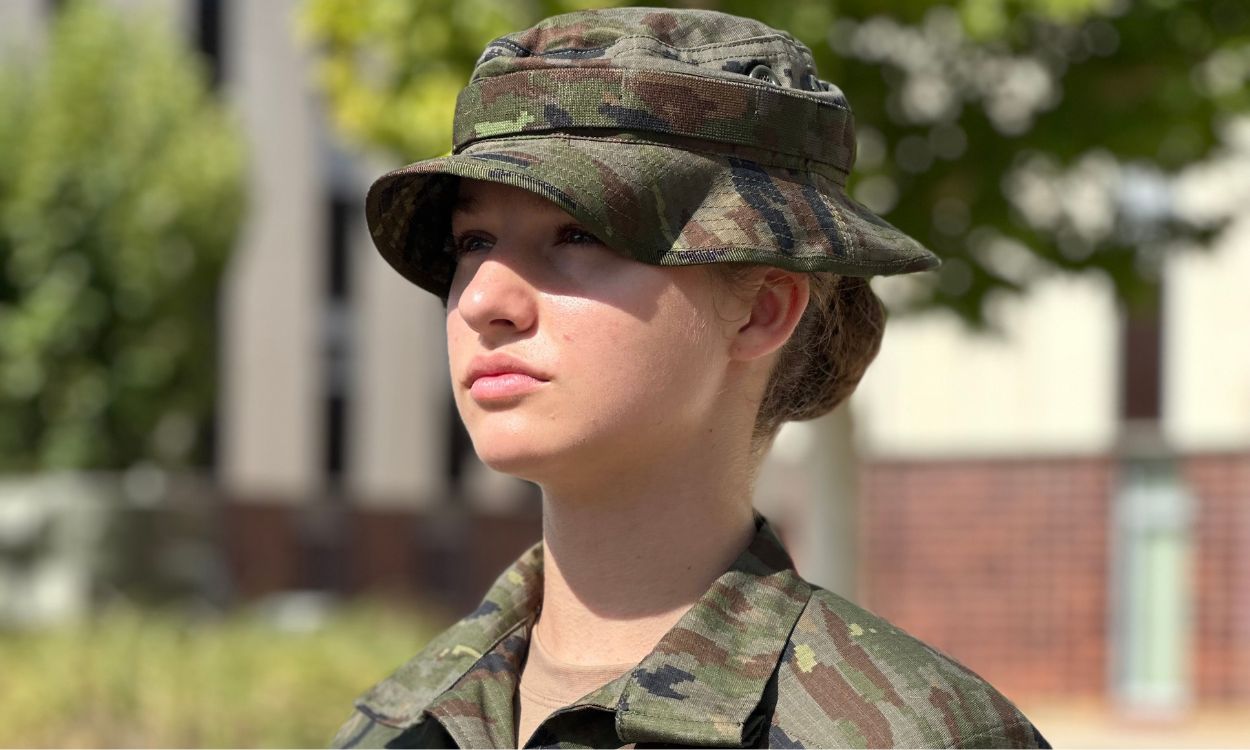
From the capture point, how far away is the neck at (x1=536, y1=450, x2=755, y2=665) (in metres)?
2.11

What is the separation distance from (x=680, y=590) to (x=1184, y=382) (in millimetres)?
14698

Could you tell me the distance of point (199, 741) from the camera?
865 cm

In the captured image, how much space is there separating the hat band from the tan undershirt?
0.64m

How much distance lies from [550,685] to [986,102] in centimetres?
667

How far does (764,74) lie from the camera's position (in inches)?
81.0

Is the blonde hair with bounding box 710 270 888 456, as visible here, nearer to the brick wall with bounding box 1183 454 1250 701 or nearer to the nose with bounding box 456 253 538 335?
the nose with bounding box 456 253 538 335

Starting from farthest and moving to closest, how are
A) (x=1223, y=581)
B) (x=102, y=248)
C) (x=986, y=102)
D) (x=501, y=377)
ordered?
(x=102, y=248) → (x=1223, y=581) → (x=986, y=102) → (x=501, y=377)

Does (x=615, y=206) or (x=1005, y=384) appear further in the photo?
(x=1005, y=384)

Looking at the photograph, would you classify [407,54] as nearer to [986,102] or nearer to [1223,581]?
[986,102]

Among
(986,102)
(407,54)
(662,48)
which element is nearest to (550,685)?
(662,48)

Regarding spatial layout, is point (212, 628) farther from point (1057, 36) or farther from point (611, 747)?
point (611, 747)

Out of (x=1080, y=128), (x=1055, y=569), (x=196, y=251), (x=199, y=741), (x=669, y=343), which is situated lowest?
(x=1055, y=569)

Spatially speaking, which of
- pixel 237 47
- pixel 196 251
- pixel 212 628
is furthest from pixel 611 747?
pixel 237 47

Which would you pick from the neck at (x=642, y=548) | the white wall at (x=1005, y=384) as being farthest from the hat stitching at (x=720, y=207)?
the white wall at (x=1005, y=384)
